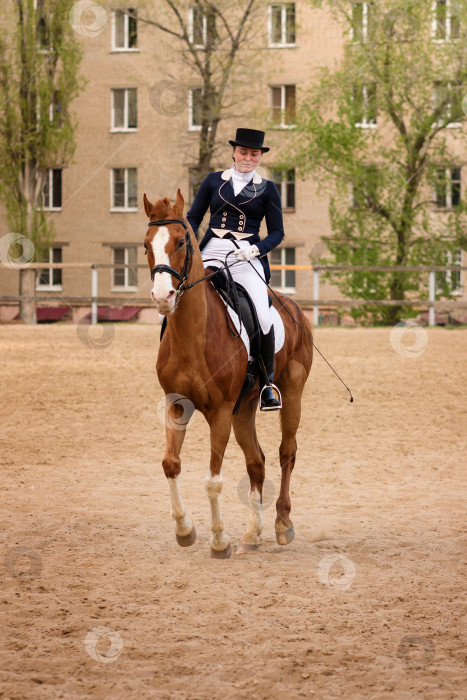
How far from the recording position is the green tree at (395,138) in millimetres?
30750

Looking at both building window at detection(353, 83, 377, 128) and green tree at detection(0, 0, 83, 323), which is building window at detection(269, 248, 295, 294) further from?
building window at detection(353, 83, 377, 128)

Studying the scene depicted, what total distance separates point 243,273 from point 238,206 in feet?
1.63

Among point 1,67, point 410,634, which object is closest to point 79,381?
point 410,634

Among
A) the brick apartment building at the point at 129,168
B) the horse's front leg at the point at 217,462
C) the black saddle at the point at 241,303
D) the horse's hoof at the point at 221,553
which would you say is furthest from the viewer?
the brick apartment building at the point at 129,168

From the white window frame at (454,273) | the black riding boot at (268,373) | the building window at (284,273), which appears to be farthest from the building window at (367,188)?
the black riding boot at (268,373)

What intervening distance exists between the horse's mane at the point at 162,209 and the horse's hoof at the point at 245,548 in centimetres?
246

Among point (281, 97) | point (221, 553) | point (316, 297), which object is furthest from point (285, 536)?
point (281, 97)

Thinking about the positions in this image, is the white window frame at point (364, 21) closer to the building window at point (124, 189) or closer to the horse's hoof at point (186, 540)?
the building window at point (124, 189)

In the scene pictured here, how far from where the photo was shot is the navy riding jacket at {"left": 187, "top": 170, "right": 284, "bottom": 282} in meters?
6.86

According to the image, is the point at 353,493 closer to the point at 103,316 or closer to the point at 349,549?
the point at 349,549

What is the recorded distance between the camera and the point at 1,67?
35.9 m

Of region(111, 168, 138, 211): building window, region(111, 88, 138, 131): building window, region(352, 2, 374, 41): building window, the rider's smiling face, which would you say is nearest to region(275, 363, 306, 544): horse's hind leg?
the rider's smiling face

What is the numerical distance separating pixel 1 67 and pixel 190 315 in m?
32.8

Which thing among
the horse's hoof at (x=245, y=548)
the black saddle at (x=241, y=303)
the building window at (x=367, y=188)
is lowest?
the horse's hoof at (x=245, y=548)
